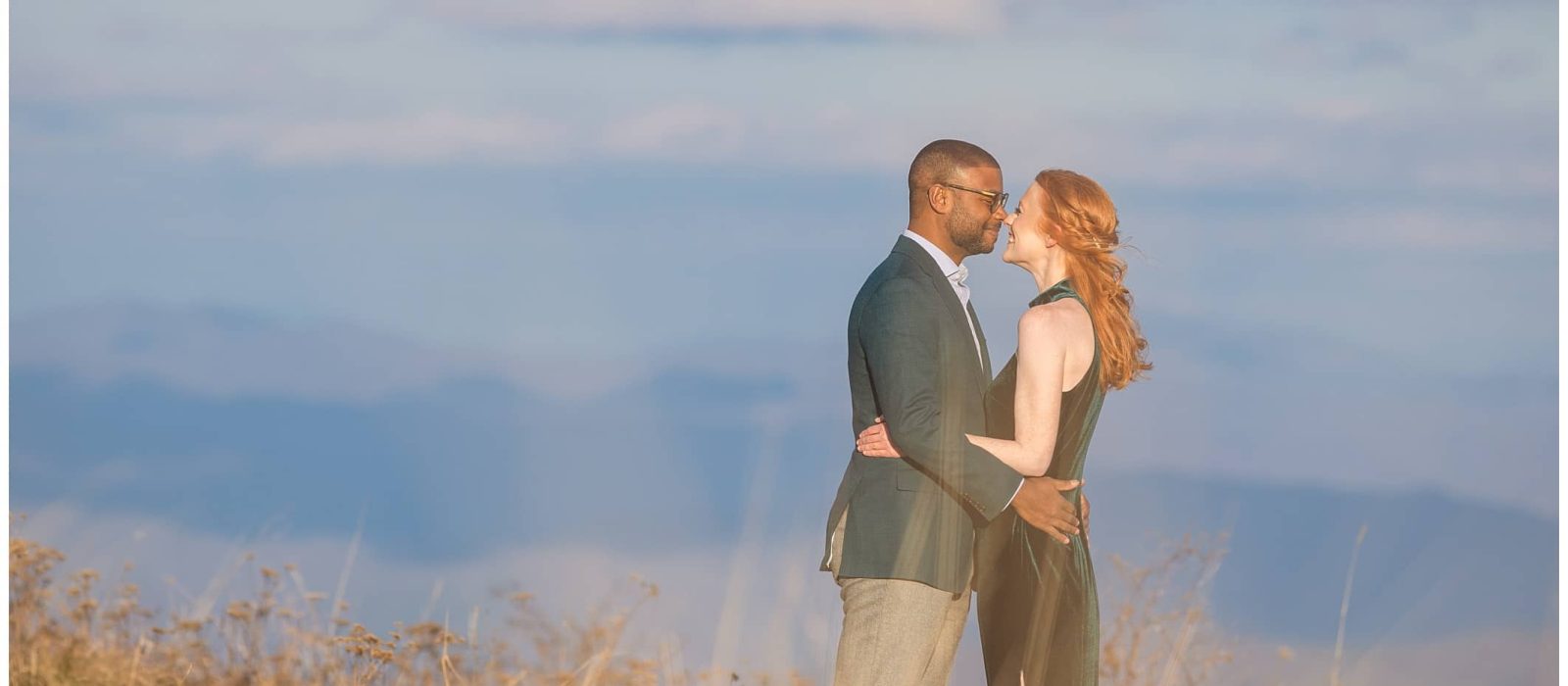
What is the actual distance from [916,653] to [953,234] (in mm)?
1018

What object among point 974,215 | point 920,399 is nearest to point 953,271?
point 974,215

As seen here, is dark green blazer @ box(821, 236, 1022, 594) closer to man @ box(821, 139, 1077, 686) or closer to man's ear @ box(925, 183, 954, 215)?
man @ box(821, 139, 1077, 686)

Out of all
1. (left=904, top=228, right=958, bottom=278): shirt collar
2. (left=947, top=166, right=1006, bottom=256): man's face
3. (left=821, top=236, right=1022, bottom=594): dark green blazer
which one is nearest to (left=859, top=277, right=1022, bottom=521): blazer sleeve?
(left=821, top=236, right=1022, bottom=594): dark green blazer

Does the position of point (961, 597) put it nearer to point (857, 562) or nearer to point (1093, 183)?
point (857, 562)

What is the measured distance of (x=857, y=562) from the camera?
14.7 ft

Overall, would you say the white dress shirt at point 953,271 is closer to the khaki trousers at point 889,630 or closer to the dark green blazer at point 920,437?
the dark green blazer at point 920,437

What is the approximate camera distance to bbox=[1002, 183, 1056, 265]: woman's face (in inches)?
186

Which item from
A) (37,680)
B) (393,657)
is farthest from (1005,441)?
(37,680)

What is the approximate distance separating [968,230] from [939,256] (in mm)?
117

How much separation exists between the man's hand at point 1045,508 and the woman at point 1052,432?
3cm

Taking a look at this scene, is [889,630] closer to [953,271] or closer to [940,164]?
[953,271]

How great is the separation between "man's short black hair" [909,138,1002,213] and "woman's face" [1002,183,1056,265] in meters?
0.17

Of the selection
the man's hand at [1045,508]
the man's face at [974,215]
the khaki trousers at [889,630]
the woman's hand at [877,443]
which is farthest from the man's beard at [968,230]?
the khaki trousers at [889,630]

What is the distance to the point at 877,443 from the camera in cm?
452
